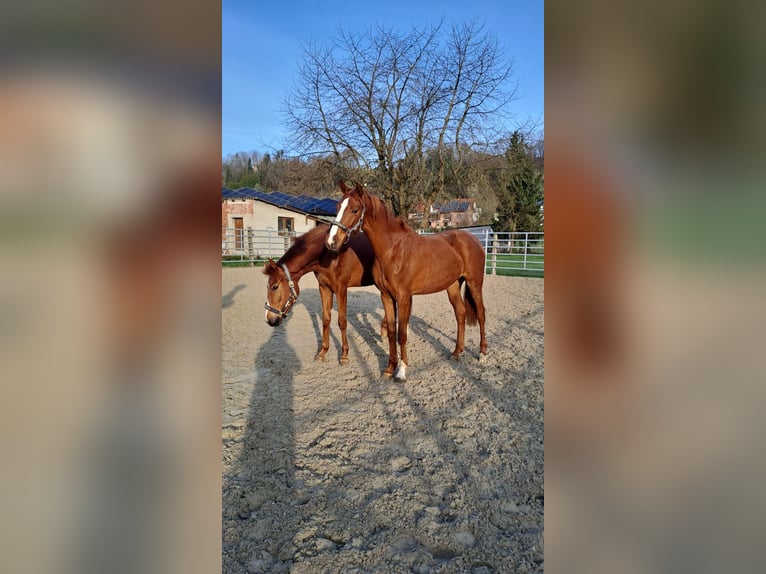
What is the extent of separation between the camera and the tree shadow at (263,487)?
5.67 ft

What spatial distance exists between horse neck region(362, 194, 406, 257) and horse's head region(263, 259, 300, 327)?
3.57 feet

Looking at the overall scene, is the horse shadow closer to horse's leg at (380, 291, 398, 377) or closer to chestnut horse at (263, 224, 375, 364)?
horse's leg at (380, 291, 398, 377)

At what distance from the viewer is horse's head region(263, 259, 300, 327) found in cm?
424

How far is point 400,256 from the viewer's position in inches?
156

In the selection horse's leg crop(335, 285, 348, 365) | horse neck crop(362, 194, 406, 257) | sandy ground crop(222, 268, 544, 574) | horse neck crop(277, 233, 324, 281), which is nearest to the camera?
sandy ground crop(222, 268, 544, 574)

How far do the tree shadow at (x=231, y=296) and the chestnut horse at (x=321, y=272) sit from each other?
396 centimetres

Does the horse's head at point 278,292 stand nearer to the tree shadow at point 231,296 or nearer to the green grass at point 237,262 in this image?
the tree shadow at point 231,296

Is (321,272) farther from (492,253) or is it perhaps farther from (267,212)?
(267,212)

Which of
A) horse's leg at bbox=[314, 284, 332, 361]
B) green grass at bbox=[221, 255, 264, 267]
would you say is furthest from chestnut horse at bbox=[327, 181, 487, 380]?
green grass at bbox=[221, 255, 264, 267]
